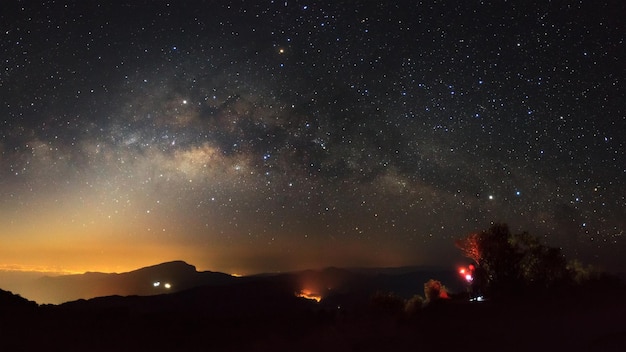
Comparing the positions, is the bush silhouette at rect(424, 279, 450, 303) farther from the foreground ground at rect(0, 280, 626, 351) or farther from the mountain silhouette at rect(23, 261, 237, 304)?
the mountain silhouette at rect(23, 261, 237, 304)

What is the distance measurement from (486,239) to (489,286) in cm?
341

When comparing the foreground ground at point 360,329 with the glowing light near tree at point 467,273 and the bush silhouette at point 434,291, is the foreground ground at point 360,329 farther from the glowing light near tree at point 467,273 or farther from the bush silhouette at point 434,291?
the glowing light near tree at point 467,273

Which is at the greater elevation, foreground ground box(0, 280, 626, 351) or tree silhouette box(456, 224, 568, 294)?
tree silhouette box(456, 224, 568, 294)

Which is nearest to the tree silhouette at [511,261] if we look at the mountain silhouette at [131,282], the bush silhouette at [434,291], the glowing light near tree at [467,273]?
the glowing light near tree at [467,273]

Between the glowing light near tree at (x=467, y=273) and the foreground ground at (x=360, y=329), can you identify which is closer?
the foreground ground at (x=360, y=329)

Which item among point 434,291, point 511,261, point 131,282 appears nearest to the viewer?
point 511,261

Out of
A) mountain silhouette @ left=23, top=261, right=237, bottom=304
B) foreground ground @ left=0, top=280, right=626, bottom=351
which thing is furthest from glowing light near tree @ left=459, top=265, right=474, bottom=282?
mountain silhouette @ left=23, top=261, right=237, bottom=304

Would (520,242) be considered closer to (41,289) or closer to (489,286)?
(489,286)

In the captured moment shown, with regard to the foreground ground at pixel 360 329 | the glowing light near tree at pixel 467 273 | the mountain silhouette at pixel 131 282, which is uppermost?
the mountain silhouette at pixel 131 282

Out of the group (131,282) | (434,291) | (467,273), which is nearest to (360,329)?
(467,273)

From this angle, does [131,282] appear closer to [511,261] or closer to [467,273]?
[467,273]

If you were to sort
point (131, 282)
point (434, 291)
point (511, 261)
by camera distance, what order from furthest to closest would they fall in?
point (131, 282)
point (434, 291)
point (511, 261)

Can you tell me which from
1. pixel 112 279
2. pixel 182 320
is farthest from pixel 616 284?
pixel 112 279

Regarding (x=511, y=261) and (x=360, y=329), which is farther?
(x=511, y=261)
